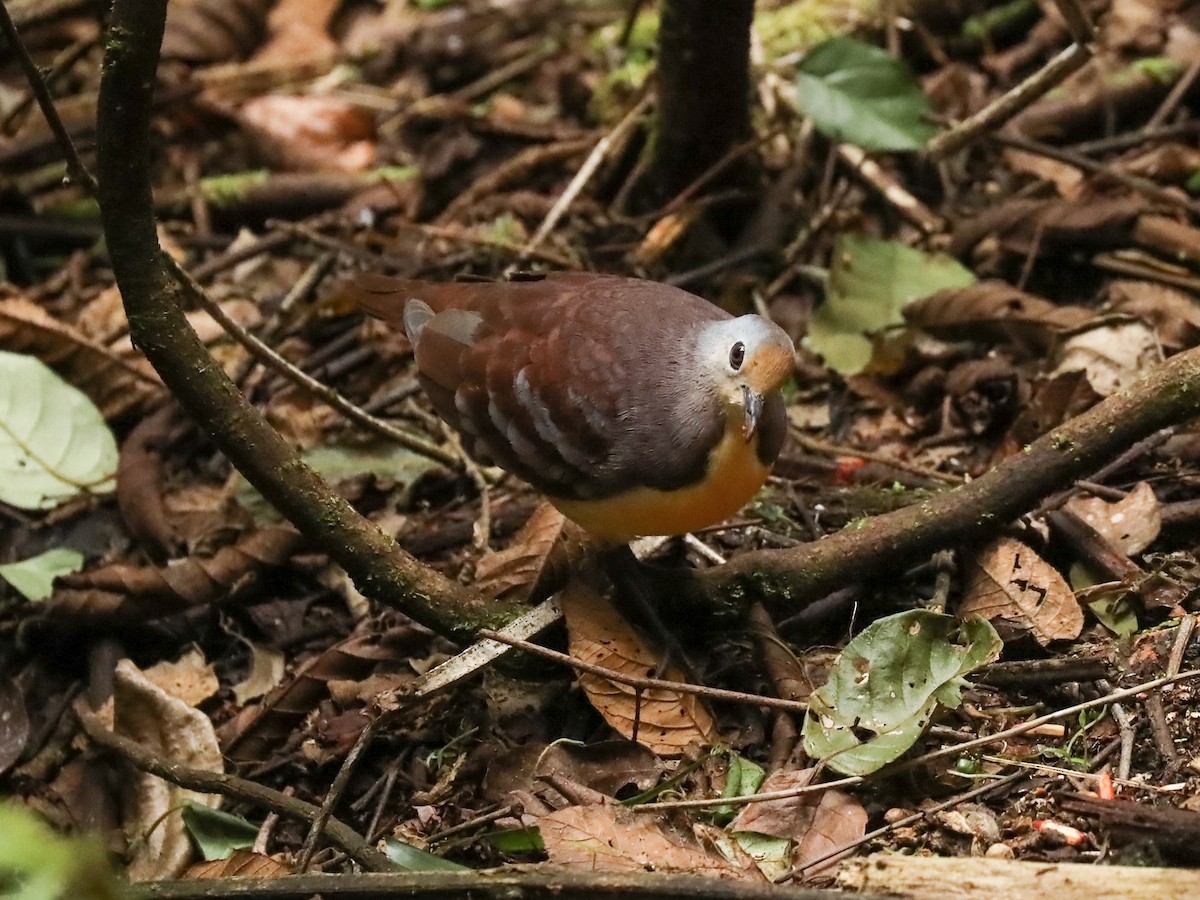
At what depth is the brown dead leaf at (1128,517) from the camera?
3295 mm

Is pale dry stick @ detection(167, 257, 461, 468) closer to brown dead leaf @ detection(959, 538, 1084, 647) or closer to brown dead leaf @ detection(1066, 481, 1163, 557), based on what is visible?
brown dead leaf @ detection(959, 538, 1084, 647)

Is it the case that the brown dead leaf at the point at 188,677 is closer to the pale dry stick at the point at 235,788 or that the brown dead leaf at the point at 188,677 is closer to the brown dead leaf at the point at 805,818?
the pale dry stick at the point at 235,788

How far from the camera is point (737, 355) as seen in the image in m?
3.12

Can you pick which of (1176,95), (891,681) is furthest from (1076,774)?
(1176,95)

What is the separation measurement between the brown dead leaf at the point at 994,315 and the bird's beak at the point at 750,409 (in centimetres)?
154

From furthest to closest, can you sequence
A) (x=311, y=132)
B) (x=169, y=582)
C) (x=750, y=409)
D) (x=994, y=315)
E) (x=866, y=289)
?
(x=311, y=132)
(x=866, y=289)
(x=994, y=315)
(x=169, y=582)
(x=750, y=409)

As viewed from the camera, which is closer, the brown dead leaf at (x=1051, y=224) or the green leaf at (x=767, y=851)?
the green leaf at (x=767, y=851)

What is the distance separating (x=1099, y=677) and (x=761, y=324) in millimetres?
1242

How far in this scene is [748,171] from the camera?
5070 millimetres

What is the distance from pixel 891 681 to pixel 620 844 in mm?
771

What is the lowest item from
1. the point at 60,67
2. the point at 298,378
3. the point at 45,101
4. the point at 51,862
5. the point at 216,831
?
the point at 216,831

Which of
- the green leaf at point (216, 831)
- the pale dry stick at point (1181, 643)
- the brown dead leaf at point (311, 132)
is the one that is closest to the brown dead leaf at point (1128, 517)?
the pale dry stick at point (1181, 643)

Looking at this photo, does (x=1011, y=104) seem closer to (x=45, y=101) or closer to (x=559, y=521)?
(x=559, y=521)

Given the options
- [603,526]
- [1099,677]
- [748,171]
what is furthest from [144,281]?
[748,171]
